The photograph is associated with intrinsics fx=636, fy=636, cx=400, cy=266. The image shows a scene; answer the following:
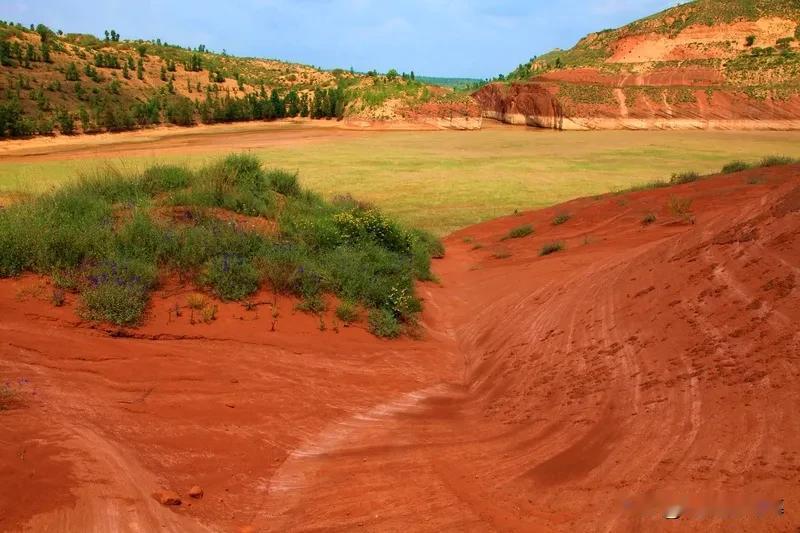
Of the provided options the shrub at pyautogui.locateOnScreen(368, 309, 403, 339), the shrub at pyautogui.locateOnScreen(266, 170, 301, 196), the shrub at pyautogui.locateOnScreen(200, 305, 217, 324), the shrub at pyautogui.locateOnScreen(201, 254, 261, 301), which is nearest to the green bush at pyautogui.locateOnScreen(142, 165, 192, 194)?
the shrub at pyautogui.locateOnScreen(266, 170, 301, 196)

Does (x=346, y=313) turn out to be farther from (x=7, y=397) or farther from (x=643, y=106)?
(x=643, y=106)

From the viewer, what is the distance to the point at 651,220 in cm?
1530

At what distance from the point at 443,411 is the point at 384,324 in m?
2.34

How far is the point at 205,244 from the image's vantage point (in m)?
9.18

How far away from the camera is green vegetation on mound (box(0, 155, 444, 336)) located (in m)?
7.94

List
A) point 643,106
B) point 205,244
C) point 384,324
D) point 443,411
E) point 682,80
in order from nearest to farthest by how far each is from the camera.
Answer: point 443,411 → point 205,244 → point 384,324 → point 643,106 → point 682,80

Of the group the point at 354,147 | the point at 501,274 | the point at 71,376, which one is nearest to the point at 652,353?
the point at 71,376

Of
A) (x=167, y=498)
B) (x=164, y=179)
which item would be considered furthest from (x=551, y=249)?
(x=167, y=498)

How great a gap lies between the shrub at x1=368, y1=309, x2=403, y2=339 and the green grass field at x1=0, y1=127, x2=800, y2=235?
9.04m

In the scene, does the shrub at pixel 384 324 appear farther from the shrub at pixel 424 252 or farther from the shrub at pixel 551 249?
the shrub at pixel 551 249

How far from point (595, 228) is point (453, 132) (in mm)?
45585

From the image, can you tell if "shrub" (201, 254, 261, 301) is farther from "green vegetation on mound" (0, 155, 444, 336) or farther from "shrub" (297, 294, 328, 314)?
"shrub" (297, 294, 328, 314)

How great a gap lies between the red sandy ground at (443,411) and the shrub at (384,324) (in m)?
0.19

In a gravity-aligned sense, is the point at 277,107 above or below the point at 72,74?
below
